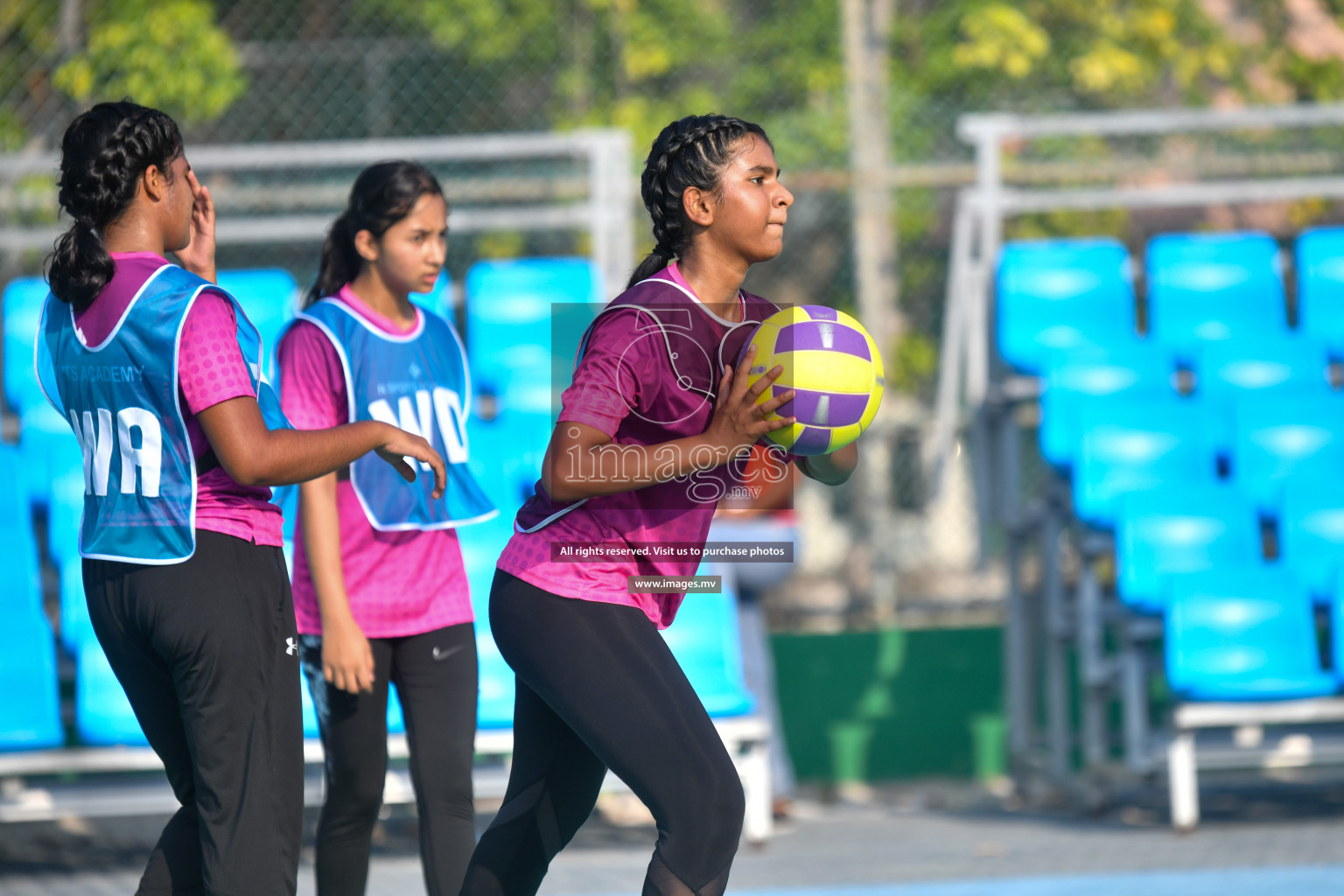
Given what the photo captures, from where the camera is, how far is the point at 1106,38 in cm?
816

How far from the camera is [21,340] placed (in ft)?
19.8

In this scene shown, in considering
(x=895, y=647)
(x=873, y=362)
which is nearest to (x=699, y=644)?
(x=895, y=647)

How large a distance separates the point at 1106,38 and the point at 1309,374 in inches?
111

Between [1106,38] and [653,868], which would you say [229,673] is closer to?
[653,868]

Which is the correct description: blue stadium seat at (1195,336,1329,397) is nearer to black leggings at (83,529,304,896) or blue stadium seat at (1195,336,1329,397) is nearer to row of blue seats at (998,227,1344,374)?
row of blue seats at (998,227,1344,374)

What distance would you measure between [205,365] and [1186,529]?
440 cm

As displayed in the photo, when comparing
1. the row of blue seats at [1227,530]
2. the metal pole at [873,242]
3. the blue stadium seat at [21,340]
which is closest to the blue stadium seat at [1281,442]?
the row of blue seats at [1227,530]

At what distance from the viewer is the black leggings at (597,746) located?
238 cm

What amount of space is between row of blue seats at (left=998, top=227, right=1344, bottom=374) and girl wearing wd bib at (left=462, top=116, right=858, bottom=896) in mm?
3939

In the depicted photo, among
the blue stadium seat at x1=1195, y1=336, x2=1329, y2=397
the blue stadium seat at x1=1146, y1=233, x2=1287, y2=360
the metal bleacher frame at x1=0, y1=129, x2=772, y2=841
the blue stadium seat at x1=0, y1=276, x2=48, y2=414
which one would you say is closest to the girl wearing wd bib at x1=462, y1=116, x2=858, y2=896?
the metal bleacher frame at x1=0, y1=129, x2=772, y2=841

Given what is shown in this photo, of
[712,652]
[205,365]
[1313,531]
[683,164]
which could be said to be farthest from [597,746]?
[1313,531]

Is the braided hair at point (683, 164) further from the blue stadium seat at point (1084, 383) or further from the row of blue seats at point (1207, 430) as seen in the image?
the blue stadium seat at point (1084, 383)

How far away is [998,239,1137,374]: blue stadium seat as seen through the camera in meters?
6.40

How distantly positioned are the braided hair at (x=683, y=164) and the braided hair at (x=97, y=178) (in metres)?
0.92
